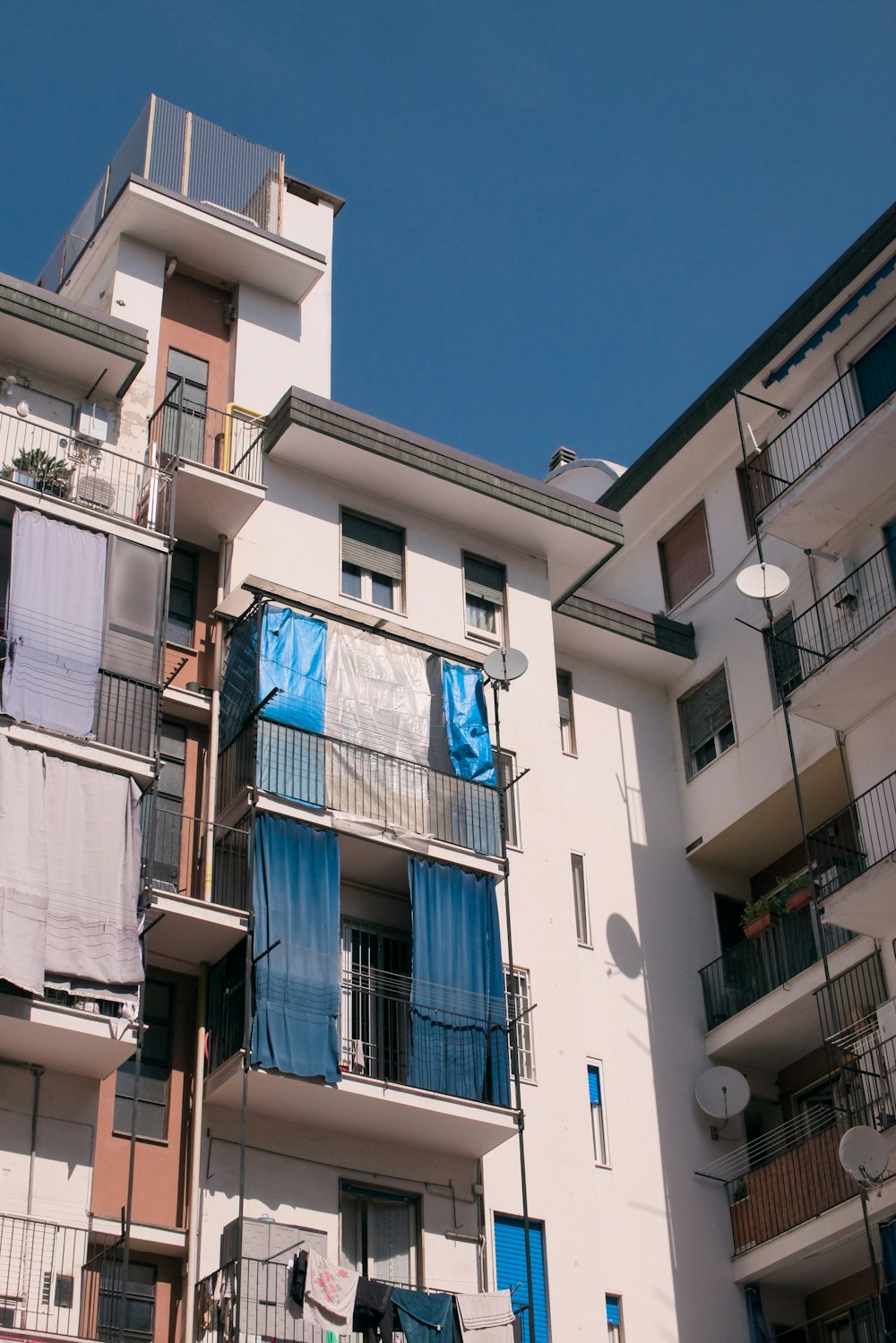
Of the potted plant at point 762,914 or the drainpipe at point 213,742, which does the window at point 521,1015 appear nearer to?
the drainpipe at point 213,742

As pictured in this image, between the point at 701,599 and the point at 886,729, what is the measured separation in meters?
6.53

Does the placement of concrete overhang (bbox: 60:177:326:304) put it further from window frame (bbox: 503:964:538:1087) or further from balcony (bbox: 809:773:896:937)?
balcony (bbox: 809:773:896:937)

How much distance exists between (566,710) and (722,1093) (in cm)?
709

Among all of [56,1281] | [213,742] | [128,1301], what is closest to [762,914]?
[213,742]

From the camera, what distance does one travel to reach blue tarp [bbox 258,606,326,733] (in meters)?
24.3

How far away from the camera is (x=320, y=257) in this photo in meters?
30.8

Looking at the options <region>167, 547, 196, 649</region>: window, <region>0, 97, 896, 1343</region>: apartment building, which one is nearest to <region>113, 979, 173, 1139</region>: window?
<region>0, 97, 896, 1343</region>: apartment building

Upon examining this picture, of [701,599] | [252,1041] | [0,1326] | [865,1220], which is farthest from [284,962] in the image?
[701,599]

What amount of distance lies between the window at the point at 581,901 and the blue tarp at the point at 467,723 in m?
2.98

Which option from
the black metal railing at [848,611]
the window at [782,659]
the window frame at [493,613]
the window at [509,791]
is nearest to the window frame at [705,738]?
the window at [782,659]

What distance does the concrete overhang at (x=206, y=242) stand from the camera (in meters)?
29.0

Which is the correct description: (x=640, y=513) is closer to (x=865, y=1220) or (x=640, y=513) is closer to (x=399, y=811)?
(x=399, y=811)

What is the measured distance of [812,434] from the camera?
28734 mm

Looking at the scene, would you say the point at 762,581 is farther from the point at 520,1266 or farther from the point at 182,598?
the point at 520,1266
